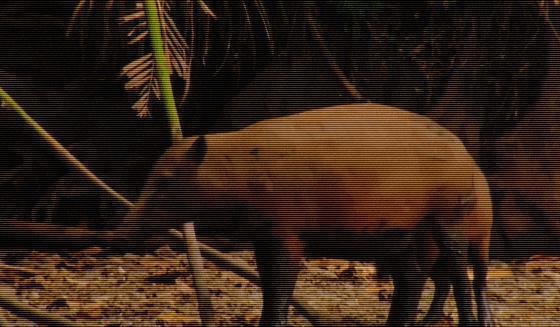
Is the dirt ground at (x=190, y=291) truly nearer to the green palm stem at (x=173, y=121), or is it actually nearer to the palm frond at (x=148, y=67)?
the green palm stem at (x=173, y=121)

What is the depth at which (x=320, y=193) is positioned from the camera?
4.32 feet

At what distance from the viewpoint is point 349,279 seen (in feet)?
6.23

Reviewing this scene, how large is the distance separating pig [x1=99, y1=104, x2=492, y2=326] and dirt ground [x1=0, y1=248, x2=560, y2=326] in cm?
26

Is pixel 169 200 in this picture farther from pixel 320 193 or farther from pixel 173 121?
pixel 320 193

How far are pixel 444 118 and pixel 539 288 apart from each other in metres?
1.00

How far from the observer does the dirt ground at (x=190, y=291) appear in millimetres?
1662

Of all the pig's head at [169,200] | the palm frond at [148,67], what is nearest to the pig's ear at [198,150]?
the pig's head at [169,200]

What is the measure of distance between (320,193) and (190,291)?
738 mm

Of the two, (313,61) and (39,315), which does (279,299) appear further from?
(313,61)

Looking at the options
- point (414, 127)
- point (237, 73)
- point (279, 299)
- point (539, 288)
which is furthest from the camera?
point (237, 73)

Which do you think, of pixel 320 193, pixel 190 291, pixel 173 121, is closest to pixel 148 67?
pixel 173 121

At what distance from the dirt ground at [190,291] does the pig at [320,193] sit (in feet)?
0.84

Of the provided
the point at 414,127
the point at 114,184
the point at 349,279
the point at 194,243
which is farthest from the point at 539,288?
the point at 114,184

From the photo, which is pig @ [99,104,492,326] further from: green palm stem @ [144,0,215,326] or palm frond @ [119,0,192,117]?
palm frond @ [119,0,192,117]
